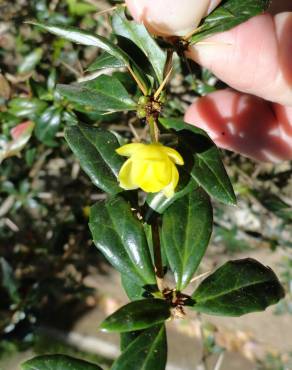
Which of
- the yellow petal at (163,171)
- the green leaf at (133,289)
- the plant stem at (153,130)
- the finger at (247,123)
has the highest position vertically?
the plant stem at (153,130)

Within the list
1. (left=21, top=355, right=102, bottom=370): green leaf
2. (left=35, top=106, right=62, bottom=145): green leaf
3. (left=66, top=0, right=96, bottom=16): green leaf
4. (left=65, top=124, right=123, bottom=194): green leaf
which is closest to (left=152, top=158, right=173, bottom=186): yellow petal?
(left=65, top=124, right=123, bottom=194): green leaf

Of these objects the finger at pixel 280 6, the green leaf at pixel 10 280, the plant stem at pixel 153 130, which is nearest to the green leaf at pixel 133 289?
the plant stem at pixel 153 130

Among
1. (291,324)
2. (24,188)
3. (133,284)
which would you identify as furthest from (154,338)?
(291,324)

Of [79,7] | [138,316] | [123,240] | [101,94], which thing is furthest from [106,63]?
[79,7]

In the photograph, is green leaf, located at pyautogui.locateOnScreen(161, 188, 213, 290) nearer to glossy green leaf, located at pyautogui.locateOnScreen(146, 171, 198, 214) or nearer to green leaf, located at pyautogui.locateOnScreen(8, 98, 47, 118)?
glossy green leaf, located at pyautogui.locateOnScreen(146, 171, 198, 214)

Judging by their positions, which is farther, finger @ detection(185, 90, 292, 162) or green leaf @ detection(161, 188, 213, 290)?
finger @ detection(185, 90, 292, 162)

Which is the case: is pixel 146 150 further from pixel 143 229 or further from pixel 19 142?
pixel 19 142

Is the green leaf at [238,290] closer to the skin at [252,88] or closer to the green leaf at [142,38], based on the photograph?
the green leaf at [142,38]
